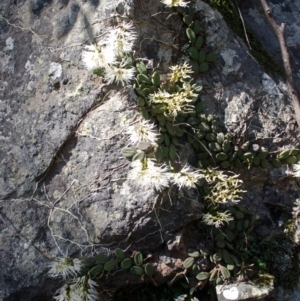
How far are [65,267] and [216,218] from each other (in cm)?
80

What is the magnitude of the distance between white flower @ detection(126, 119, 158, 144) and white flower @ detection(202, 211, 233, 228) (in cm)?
49

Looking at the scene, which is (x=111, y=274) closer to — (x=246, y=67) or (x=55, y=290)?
(x=55, y=290)

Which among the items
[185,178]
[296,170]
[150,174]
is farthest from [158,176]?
[296,170]

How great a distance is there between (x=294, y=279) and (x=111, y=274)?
99cm

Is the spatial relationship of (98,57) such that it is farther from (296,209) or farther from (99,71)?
(296,209)

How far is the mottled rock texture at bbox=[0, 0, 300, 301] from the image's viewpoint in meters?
2.64

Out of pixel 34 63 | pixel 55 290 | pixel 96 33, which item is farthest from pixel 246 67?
pixel 55 290

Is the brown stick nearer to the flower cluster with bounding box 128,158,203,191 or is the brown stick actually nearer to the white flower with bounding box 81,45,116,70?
the flower cluster with bounding box 128,158,203,191

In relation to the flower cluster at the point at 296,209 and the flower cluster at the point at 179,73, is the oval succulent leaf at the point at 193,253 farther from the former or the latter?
the flower cluster at the point at 179,73

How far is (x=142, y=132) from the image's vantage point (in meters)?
2.56

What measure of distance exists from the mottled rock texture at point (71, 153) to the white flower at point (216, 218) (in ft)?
0.19

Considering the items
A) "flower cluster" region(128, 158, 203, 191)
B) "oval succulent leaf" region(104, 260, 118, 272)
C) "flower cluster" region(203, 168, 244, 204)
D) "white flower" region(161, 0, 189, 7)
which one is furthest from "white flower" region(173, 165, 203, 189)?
"white flower" region(161, 0, 189, 7)

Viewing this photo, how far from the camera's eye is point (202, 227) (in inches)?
108

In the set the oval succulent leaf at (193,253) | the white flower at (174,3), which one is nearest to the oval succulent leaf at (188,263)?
the oval succulent leaf at (193,253)
